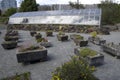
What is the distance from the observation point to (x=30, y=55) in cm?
759

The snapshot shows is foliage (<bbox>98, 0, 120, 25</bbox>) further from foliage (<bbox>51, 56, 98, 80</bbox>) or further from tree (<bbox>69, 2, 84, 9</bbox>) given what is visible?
foliage (<bbox>51, 56, 98, 80</bbox>)

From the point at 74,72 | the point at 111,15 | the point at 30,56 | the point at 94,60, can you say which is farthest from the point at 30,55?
the point at 111,15

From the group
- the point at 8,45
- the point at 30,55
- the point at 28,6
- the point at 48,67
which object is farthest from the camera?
the point at 28,6

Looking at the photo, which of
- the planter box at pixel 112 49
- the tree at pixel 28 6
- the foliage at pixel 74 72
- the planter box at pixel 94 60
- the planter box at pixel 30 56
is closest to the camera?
the foliage at pixel 74 72

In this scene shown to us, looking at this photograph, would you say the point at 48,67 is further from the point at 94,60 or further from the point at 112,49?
the point at 112,49

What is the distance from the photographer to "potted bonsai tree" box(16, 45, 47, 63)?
7.48 m

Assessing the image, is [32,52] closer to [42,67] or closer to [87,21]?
[42,67]

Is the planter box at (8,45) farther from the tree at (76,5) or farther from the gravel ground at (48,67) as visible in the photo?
the tree at (76,5)

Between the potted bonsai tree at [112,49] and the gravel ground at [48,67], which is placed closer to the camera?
the gravel ground at [48,67]

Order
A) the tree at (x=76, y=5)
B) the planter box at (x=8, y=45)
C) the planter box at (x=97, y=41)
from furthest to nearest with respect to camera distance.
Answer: the tree at (x=76, y=5) → the planter box at (x=97, y=41) → the planter box at (x=8, y=45)

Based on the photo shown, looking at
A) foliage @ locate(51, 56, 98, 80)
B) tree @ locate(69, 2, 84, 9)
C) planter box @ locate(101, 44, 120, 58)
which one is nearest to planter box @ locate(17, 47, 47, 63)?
foliage @ locate(51, 56, 98, 80)

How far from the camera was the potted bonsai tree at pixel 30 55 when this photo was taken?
7.48 meters

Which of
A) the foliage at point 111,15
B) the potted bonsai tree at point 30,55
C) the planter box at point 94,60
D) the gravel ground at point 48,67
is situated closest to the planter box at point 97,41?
the gravel ground at point 48,67

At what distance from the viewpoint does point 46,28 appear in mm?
19688
